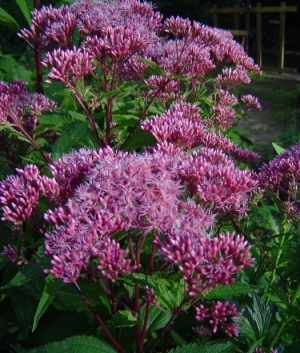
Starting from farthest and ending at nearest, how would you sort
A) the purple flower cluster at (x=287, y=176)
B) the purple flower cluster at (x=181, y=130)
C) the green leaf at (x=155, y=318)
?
the purple flower cluster at (x=287, y=176)
the purple flower cluster at (x=181, y=130)
the green leaf at (x=155, y=318)

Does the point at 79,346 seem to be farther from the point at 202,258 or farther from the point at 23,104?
the point at 23,104

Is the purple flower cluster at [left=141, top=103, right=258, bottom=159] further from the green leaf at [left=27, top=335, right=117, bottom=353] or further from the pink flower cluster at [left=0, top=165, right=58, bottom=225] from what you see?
the green leaf at [left=27, top=335, right=117, bottom=353]

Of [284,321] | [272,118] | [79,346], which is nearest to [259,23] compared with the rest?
[272,118]

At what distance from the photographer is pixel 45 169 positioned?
200 cm

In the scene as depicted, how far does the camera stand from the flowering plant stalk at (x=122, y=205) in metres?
1.37

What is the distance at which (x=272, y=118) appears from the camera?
8977 millimetres

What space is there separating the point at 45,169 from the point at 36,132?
15 cm

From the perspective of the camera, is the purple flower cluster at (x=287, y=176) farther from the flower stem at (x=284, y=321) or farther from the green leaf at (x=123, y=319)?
the green leaf at (x=123, y=319)

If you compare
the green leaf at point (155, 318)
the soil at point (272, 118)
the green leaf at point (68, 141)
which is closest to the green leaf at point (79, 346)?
the green leaf at point (155, 318)

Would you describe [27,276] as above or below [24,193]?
Answer: below

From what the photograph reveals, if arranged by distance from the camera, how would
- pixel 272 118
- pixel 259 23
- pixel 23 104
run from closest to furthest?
pixel 23 104
pixel 272 118
pixel 259 23

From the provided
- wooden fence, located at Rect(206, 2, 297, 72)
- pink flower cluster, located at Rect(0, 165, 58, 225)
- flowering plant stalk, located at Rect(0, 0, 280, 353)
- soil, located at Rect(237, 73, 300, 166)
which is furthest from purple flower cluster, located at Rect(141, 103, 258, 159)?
wooden fence, located at Rect(206, 2, 297, 72)

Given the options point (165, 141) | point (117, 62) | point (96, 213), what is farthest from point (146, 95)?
point (96, 213)

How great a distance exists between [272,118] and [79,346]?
794cm
